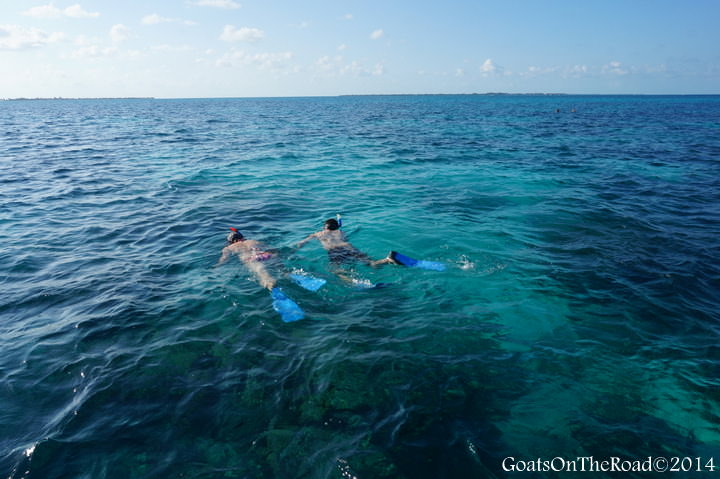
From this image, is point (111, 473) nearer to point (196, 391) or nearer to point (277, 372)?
point (196, 391)

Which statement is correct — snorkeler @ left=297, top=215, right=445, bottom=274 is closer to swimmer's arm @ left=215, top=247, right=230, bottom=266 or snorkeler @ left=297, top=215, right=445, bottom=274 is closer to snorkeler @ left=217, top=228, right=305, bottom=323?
snorkeler @ left=217, top=228, right=305, bottom=323

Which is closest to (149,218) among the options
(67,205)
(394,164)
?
(67,205)

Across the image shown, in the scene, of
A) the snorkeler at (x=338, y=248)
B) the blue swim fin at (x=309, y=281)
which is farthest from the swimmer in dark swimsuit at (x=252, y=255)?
the snorkeler at (x=338, y=248)

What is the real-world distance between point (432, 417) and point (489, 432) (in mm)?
942

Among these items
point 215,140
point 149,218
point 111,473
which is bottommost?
point 111,473

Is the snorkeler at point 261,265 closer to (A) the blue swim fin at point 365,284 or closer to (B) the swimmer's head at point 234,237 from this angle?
(B) the swimmer's head at point 234,237

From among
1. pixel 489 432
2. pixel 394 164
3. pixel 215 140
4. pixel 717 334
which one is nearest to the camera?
pixel 489 432

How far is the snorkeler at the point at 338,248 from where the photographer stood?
38.9 feet

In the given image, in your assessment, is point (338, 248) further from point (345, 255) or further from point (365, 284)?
point (365, 284)

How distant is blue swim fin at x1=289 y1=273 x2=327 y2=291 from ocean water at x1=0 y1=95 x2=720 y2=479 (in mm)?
306

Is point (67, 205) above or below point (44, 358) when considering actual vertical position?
above

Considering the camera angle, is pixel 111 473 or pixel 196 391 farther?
pixel 196 391

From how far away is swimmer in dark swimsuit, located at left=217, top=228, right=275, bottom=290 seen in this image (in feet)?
36.5

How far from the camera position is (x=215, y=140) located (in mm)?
40781
